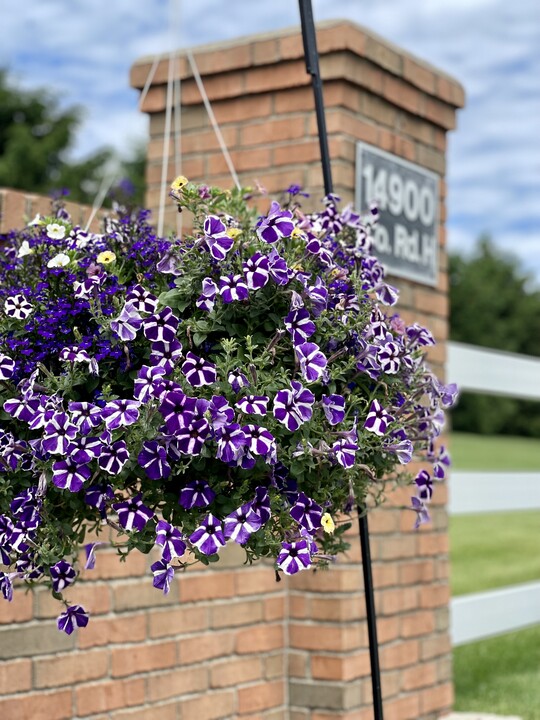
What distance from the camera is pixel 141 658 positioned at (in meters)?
3.08

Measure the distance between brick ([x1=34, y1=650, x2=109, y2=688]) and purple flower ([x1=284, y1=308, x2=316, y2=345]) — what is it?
139 cm

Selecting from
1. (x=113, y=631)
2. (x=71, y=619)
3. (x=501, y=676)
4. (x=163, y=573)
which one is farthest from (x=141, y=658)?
(x=501, y=676)

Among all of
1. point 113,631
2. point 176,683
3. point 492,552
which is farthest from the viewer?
point 492,552

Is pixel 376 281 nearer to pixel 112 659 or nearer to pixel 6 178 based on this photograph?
pixel 112 659

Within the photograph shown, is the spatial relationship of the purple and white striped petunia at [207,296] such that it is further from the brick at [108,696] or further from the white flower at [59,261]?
the brick at [108,696]

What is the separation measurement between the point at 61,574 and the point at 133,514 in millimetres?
264

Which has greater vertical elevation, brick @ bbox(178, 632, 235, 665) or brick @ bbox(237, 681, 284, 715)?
brick @ bbox(178, 632, 235, 665)

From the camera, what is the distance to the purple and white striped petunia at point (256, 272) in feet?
6.25

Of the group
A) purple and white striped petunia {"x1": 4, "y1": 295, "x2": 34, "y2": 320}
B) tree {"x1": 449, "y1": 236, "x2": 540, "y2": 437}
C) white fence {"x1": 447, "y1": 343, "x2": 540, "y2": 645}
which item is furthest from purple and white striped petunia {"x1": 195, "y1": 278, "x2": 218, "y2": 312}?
tree {"x1": 449, "y1": 236, "x2": 540, "y2": 437}

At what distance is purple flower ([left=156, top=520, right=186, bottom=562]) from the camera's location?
5.92 feet

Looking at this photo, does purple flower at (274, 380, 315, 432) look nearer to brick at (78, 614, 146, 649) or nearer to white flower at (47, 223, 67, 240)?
white flower at (47, 223, 67, 240)

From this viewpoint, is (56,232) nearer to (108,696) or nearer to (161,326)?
(161,326)

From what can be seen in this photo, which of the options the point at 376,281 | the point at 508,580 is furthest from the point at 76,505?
the point at 508,580

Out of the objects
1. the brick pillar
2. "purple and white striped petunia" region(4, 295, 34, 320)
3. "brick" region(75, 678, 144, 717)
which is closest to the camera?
"purple and white striped petunia" region(4, 295, 34, 320)
